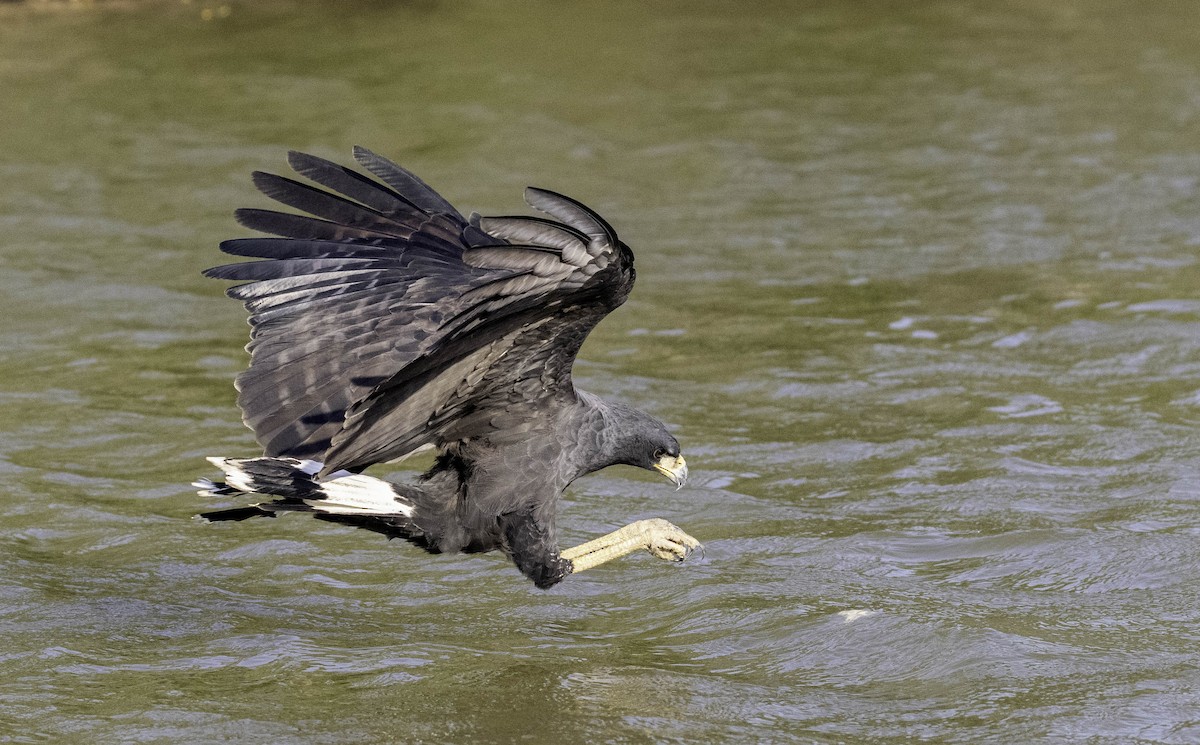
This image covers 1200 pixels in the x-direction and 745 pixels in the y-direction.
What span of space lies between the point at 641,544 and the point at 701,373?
9.03ft

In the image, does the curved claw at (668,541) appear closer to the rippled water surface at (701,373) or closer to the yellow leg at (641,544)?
the yellow leg at (641,544)

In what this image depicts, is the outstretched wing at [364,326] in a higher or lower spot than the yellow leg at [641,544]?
higher

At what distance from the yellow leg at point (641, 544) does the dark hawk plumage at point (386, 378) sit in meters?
0.17

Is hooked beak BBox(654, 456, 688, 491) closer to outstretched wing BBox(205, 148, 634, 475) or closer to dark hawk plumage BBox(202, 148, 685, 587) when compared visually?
dark hawk plumage BBox(202, 148, 685, 587)

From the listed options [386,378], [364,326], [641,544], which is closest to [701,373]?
[641,544]

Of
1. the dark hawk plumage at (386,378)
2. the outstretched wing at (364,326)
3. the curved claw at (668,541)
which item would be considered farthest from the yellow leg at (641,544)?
the outstretched wing at (364,326)

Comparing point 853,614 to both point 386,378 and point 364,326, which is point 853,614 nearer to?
point 386,378

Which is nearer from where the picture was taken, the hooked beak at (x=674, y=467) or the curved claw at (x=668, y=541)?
the curved claw at (x=668, y=541)

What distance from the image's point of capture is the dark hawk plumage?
4953 mm

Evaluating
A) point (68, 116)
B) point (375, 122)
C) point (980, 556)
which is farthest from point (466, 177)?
point (980, 556)

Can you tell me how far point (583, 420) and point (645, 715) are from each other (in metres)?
1.10

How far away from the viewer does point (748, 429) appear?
23.9ft

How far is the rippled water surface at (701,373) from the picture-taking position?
4758 mm

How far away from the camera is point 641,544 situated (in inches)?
211
